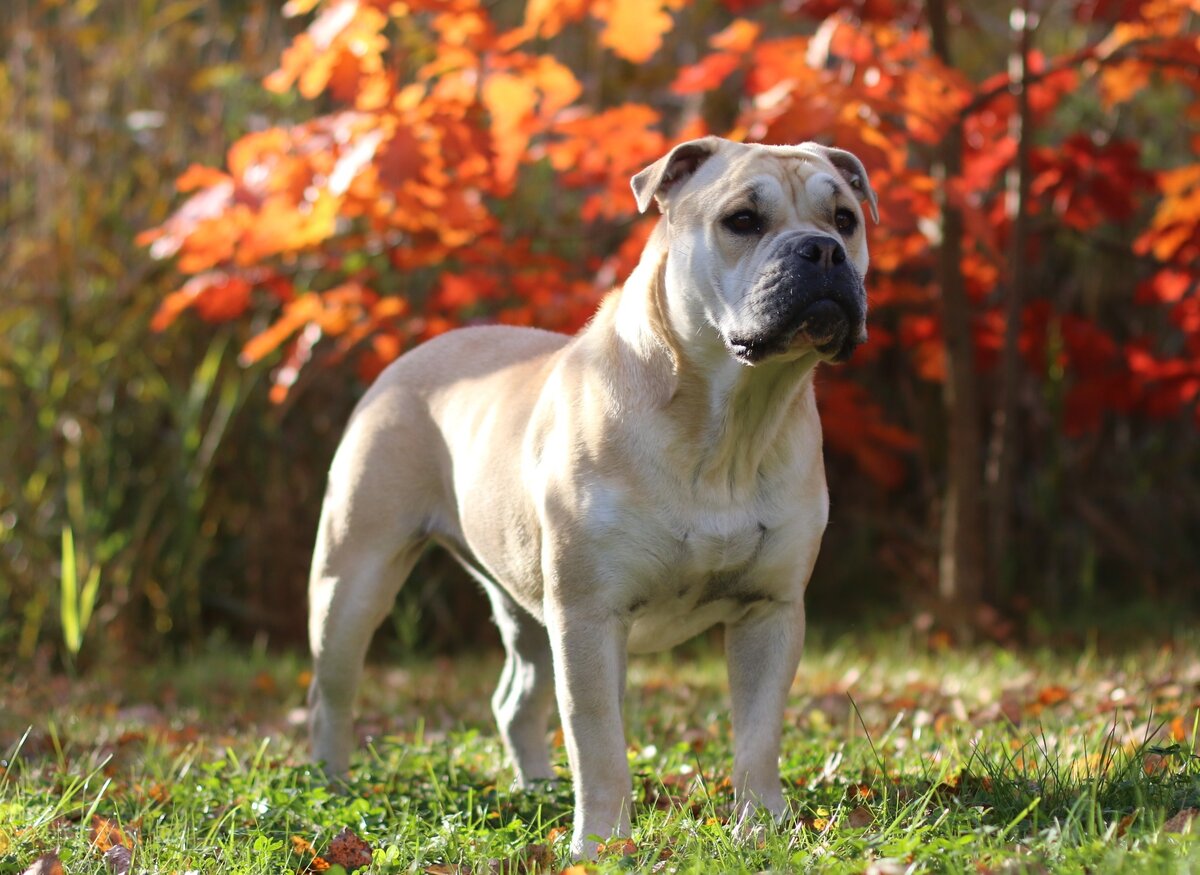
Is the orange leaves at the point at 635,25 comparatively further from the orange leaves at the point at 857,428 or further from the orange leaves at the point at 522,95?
the orange leaves at the point at 857,428

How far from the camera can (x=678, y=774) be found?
3.90m

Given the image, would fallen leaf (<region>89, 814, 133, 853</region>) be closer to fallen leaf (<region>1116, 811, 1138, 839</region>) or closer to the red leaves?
fallen leaf (<region>1116, 811, 1138, 839</region>)

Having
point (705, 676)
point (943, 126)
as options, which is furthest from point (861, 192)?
point (705, 676)

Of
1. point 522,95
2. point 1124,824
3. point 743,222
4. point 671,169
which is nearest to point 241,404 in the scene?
point 522,95

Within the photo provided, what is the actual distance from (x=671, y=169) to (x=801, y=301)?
1.97 feet

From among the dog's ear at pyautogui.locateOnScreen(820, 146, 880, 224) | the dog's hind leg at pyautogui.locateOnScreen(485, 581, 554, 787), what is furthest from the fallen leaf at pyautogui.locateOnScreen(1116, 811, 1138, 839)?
the dog's hind leg at pyautogui.locateOnScreen(485, 581, 554, 787)

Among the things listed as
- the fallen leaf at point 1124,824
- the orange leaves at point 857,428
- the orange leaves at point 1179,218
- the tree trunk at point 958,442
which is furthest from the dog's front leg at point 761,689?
the orange leaves at point 1179,218

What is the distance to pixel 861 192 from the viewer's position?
3.80 m

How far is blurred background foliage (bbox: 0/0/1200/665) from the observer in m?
6.56

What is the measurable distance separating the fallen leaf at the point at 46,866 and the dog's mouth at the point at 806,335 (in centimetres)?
176

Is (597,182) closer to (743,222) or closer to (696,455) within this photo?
(743,222)

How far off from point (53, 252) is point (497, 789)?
4.09 metres

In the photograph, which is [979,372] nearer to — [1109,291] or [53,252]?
[1109,291]

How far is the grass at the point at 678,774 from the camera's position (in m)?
2.75
